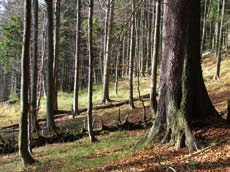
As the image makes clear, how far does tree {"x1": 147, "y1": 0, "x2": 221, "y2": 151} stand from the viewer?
9.65 m

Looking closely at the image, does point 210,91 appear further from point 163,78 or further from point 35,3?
point 163,78

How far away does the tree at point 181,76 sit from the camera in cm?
965

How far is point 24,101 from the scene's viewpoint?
436 inches

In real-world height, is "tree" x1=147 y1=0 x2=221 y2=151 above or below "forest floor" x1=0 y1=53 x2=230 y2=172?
above

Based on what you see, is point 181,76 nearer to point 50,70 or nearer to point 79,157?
point 79,157

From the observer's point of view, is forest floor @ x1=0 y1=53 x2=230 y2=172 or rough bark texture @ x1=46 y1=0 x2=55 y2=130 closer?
forest floor @ x1=0 y1=53 x2=230 y2=172

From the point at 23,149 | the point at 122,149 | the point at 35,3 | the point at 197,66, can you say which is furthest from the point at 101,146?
the point at 35,3

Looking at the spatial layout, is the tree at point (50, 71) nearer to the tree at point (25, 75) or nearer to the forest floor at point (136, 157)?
the forest floor at point (136, 157)

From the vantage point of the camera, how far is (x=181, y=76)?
32.1ft

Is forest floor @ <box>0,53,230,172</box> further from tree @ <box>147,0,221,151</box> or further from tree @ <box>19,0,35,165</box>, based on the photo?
tree @ <box>19,0,35,165</box>

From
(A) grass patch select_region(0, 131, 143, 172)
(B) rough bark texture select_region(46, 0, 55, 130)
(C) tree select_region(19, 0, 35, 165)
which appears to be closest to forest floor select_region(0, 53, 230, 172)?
(A) grass patch select_region(0, 131, 143, 172)

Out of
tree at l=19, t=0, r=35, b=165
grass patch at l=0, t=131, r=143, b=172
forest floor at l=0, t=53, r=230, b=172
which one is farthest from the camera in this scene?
tree at l=19, t=0, r=35, b=165

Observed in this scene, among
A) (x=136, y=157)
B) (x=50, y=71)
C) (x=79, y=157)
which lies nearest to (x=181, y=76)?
(x=136, y=157)

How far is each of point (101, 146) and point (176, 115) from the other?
397cm
